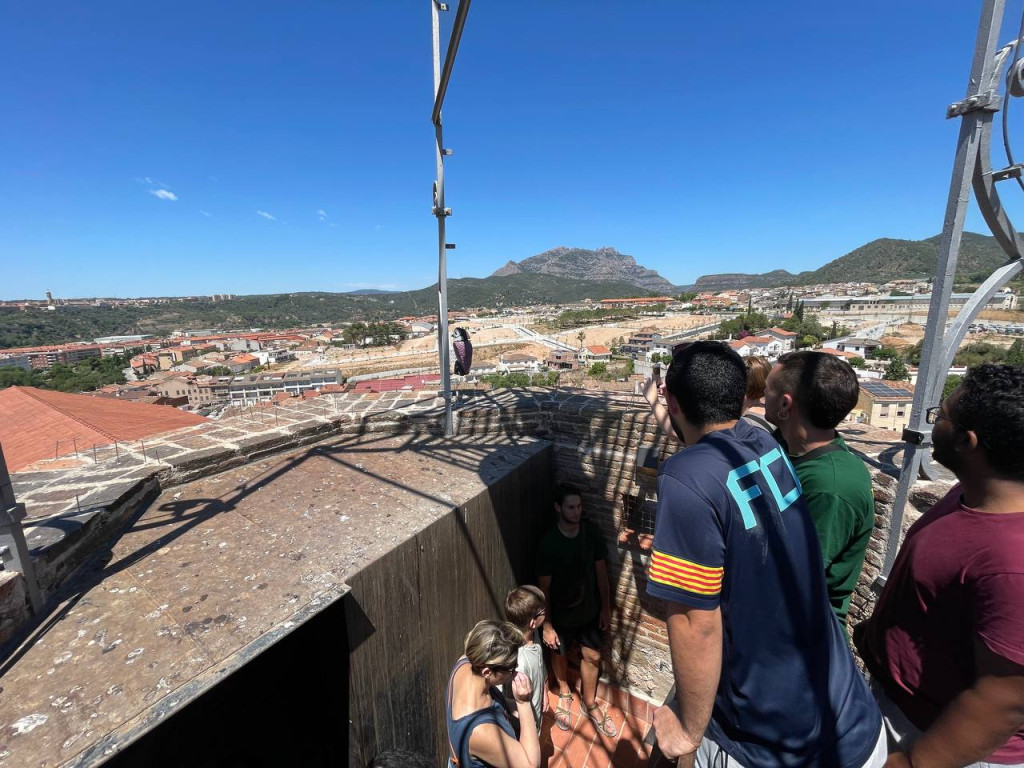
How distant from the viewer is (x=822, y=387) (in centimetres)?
183

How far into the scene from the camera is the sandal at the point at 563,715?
3504mm

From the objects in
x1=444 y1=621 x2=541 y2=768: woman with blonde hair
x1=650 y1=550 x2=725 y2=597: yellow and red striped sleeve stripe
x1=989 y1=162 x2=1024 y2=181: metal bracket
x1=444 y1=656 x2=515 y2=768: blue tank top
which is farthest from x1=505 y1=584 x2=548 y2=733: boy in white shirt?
x1=989 y1=162 x2=1024 y2=181: metal bracket

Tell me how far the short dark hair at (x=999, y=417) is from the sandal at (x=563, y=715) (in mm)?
3626

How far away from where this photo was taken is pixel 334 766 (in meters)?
2.11

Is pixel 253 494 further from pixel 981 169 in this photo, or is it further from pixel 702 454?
pixel 981 169

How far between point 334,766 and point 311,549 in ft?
3.57

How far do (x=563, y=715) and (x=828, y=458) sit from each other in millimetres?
3202

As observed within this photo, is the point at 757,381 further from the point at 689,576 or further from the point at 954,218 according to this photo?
the point at 689,576

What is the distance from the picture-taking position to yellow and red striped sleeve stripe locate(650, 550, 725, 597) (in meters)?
1.04

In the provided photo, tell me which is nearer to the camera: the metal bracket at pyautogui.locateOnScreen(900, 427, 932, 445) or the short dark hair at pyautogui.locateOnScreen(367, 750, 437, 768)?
the metal bracket at pyautogui.locateOnScreen(900, 427, 932, 445)

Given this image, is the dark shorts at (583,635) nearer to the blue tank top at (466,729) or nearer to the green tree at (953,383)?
the blue tank top at (466,729)

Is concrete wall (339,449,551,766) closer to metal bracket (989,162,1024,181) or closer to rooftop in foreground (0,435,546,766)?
rooftop in foreground (0,435,546,766)

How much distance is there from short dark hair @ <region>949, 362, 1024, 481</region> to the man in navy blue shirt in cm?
49

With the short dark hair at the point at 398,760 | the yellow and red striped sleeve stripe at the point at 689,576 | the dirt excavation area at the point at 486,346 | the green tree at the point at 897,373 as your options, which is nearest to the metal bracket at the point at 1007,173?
the yellow and red striped sleeve stripe at the point at 689,576
